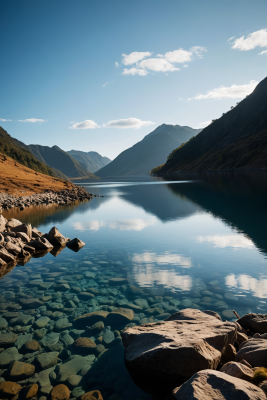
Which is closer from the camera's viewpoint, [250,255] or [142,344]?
[142,344]

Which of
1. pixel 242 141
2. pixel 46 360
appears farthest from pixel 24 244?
pixel 242 141

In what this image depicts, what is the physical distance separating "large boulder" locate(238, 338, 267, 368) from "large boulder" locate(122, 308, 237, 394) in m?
0.44

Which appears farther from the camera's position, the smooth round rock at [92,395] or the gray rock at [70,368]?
the gray rock at [70,368]

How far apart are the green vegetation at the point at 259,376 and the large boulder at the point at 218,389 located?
55 cm

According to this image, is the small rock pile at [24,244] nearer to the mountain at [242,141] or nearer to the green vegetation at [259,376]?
the green vegetation at [259,376]

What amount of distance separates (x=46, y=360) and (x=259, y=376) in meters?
6.33

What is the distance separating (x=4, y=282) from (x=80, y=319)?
7065 millimetres

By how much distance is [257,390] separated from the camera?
5035 millimetres

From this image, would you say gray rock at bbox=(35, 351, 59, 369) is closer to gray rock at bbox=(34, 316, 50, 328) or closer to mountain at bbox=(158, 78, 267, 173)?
gray rock at bbox=(34, 316, 50, 328)

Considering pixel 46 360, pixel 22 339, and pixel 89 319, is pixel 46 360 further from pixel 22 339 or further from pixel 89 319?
pixel 89 319

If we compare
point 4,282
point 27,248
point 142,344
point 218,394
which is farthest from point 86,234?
point 218,394

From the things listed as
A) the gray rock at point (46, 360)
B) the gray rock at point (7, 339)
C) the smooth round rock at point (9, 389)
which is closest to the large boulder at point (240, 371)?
the gray rock at point (46, 360)

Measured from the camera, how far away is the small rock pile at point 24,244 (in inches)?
725

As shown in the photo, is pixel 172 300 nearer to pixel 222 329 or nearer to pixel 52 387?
pixel 222 329
